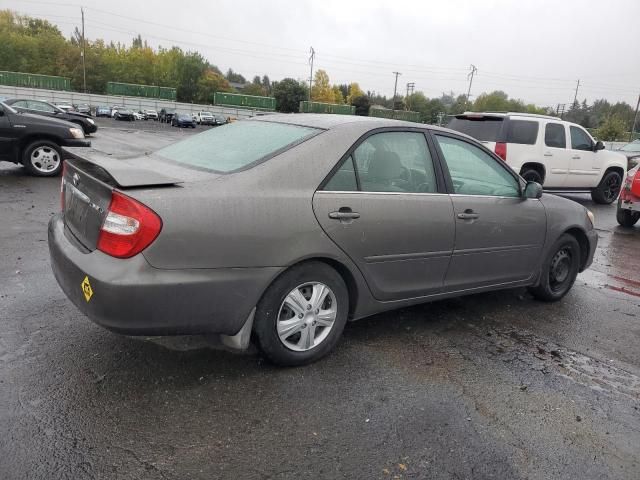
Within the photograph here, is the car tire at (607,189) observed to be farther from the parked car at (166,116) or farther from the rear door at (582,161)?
the parked car at (166,116)

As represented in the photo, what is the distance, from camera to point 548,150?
1066 cm

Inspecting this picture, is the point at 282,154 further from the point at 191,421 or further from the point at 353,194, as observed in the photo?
the point at 191,421

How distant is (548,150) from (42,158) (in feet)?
34.4

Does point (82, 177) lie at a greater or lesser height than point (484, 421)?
greater

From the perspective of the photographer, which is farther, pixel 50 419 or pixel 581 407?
pixel 581 407

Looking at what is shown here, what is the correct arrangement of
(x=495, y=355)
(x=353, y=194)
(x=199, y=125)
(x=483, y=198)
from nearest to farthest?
(x=353, y=194) → (x=495, y=355) → (x=483, y=198) → (x=199, y=125)

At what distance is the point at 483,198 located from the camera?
395cm

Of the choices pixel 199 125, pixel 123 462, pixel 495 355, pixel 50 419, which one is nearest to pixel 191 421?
pixel 123 462

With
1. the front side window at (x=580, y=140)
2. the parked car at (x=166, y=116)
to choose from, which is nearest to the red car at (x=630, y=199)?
the front side window at (x=580, y=140)

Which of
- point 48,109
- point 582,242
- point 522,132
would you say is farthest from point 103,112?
point 582,242

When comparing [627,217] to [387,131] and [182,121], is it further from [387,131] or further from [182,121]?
[182,121]

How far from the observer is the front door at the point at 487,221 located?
3.80 metres

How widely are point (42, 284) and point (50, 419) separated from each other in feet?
6.89

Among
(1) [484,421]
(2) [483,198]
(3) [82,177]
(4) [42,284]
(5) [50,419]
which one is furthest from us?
(4) [42,284]
